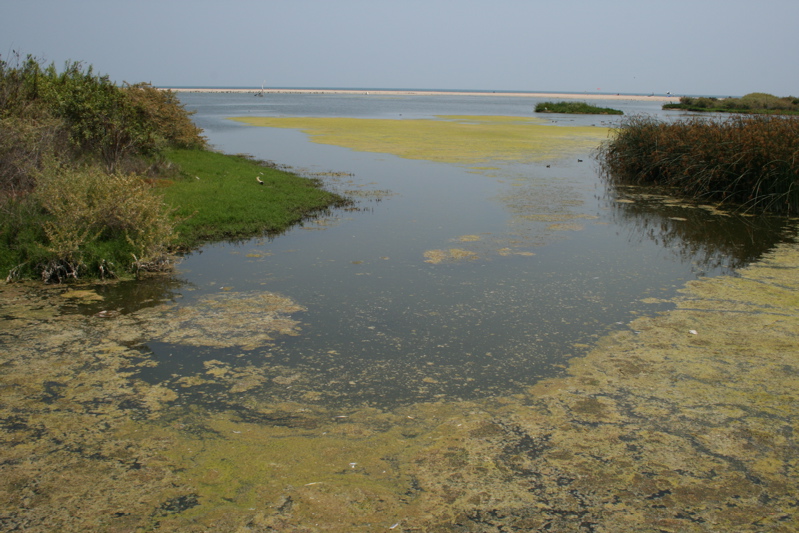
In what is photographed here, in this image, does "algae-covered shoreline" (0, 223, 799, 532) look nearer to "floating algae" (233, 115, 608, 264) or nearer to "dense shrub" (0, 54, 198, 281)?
"dense shrub" (0, 54, 198, 281)

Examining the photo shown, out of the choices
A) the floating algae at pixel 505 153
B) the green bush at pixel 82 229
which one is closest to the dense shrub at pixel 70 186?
the green bush at pixel 82 229

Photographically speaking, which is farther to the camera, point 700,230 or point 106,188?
point 700,230

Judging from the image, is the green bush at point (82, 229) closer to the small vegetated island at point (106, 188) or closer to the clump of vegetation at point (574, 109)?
the small vegetated island at point (106, 188)

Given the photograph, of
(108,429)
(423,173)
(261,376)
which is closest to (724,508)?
(261,376)

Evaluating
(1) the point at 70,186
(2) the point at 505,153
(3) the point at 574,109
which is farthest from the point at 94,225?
(3) the point at 574,109

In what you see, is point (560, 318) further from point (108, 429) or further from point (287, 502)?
point (108, 429)

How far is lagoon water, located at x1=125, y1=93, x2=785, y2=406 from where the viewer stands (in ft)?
15.6

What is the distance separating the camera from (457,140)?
925 inches

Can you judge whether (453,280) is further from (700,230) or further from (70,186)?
(700,230)

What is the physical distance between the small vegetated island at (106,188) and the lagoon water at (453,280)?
68cm

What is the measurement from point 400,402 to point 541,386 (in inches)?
41.7

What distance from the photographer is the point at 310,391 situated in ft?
14.3

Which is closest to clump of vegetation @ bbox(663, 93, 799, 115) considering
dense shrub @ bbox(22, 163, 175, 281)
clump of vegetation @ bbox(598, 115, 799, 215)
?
clump of vegetation @ bbox(598, 115, 799, 215)

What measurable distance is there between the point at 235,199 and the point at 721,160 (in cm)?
940
